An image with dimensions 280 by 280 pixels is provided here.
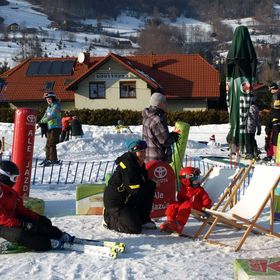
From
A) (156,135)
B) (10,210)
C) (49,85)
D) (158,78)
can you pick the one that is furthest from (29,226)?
(49,85)

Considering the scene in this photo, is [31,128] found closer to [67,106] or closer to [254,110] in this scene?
[254,110]

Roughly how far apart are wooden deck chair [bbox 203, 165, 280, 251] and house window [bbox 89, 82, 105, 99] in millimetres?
30420

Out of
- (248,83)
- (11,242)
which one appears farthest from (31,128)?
(248,83)

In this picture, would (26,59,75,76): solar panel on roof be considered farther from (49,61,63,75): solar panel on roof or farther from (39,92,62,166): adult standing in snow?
(39,92,62,166): adult standing in snow

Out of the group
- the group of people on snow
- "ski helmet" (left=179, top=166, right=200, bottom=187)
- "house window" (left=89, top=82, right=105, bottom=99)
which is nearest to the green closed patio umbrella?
the group of people on snow

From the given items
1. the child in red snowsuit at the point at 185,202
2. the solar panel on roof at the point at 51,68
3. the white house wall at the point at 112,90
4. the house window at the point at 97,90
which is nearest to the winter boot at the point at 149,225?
the child in red snowsuit at the point at 185,202

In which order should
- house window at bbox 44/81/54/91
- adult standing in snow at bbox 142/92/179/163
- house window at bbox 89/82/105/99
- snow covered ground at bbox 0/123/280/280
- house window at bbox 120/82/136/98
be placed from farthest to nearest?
house window at bbox 44/81/54/91, house window at bbox 120/82/136/98, house window at bbox 89/82/105/99, adult standing in snow at bbox 142/92/179/163, snow covered ground at bbox 0/123/280/280

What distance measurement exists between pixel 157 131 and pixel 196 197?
101 cm

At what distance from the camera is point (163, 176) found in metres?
6.56

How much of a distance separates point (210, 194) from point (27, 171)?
239 centimetres

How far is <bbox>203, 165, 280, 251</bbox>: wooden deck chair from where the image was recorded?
18.3 feet

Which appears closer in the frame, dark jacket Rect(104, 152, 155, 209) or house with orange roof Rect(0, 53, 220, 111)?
dark jacket Rect(104, 152, 155, 209)

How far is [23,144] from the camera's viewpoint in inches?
288

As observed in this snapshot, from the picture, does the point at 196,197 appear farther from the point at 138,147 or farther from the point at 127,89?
the point at 127,89
